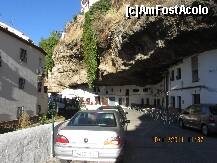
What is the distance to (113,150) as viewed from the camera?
28.8ft

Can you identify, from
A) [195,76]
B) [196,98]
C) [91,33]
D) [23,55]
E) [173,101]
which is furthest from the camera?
[91,33]

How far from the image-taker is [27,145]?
8664 millimetres

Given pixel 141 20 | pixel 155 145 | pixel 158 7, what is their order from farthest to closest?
1. pixel 141 20
2. pixel 158 7
3. pixel 155 145

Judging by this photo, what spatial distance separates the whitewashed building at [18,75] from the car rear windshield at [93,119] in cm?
Result: 1591

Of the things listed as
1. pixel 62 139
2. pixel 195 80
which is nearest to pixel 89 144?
pixel 62 139

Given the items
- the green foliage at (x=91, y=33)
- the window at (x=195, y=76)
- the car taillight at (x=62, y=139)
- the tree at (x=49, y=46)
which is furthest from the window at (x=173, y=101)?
the car taillight at (x=62, y=139)

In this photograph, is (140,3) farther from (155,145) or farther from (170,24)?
(155,145)

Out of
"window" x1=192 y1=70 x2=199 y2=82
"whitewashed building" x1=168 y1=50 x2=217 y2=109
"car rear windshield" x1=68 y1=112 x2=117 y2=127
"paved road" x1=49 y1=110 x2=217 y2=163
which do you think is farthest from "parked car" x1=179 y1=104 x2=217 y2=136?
"car rear windshield" x1=68 y1=112 x2=117 y2=127

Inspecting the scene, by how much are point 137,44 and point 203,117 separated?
13996mm

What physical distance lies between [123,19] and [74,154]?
76.1 ft

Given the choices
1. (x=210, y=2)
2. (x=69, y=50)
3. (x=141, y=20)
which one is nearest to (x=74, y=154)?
(x=210, y=2)

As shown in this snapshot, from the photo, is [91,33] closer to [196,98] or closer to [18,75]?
[18,75]

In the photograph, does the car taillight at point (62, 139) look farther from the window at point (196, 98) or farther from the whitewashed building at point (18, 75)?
the window at point (196, 98)

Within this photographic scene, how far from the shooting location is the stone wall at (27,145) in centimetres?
742
